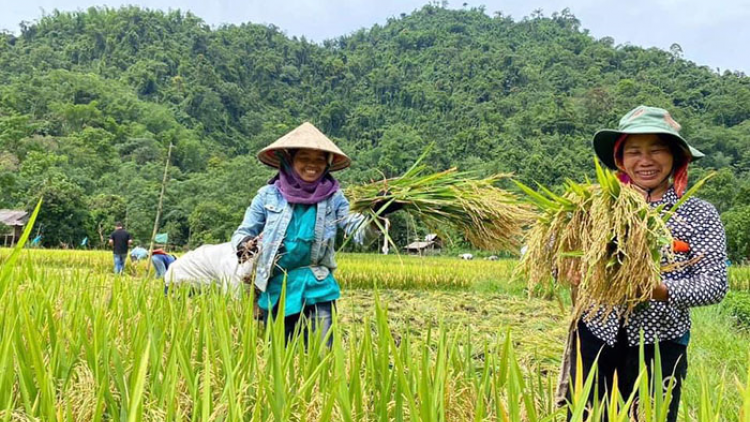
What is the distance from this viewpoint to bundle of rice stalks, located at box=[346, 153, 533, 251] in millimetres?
1714

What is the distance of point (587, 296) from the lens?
4.06 feet

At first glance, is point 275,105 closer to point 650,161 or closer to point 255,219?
point 255,219

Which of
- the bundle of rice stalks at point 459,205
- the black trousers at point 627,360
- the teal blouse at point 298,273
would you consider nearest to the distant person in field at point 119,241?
the teal blouse at point 298,273

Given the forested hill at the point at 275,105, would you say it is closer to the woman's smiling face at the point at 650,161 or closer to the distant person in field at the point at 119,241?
the distant person in field at the point at 119,241

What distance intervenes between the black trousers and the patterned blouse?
0.12ft

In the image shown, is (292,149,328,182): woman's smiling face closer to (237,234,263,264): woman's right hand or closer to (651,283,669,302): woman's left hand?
(237,234,263,264): woman's right hand

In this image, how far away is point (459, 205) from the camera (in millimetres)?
1779

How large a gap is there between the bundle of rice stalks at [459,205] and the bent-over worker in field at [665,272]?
338 mm

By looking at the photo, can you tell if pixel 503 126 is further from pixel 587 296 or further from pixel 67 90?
pixel 587 296

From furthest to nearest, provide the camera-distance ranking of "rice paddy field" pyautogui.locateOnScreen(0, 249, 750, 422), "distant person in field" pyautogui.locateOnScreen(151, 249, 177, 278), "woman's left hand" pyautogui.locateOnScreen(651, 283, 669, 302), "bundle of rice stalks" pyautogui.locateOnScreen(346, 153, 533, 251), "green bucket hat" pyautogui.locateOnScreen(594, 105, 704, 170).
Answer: "distant person in field" pyautogui.locateOnScreen(151, 249, 177, 278) → "bundle of rice stalks" pyautogui.locateOnScreen(346, 153, 533, 251) → "green bucket hat" pyautogui.locateOnScreen(594, 105, 704, 170) → "woman's left hand" pyautogui.locateOnScreen(651, 283, 669, 302) → "rice paddy field" pyautogui.locateOnScreen(0, 249, 750, 422)

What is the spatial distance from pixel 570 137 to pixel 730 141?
37.7 ft

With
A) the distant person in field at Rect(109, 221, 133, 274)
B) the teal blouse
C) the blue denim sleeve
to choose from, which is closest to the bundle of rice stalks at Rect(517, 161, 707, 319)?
the teal blouse

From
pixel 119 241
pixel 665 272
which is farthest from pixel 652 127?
pixel 119 241

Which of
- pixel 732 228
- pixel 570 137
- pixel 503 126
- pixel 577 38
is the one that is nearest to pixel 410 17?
pixel 577 38
